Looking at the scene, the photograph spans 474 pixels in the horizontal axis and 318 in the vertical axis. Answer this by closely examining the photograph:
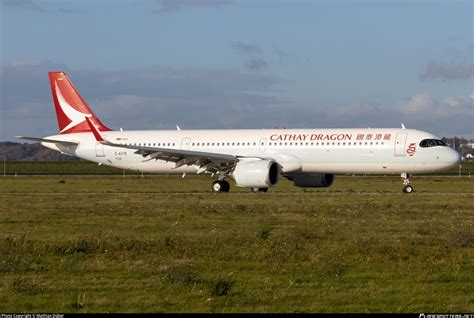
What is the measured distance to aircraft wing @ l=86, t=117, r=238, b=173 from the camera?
4622 cm

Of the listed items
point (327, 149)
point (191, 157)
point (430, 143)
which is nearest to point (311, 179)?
point (327, 149)

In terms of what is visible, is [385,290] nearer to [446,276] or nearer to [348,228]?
[446,276]

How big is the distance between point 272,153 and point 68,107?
49.4 ft

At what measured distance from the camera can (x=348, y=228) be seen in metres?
24.5

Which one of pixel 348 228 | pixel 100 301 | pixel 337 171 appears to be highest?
pixel 337 171

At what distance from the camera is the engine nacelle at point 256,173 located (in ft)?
144

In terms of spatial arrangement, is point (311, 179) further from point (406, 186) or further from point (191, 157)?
point (191, 157)

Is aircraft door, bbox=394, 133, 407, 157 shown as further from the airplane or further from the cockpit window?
the cockpit window

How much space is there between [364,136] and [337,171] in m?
2.38

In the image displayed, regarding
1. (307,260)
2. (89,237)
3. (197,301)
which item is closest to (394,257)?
(307,260)

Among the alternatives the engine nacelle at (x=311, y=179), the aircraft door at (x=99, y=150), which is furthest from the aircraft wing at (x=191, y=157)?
the aircraft door at (x=99, y=150)

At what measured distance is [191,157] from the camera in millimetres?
46844

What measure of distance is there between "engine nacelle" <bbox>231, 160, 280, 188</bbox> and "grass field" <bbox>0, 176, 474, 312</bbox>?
12265mm

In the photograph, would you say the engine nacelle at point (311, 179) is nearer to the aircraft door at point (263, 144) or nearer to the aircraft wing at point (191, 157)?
the aircraft door at point (263, 144)
